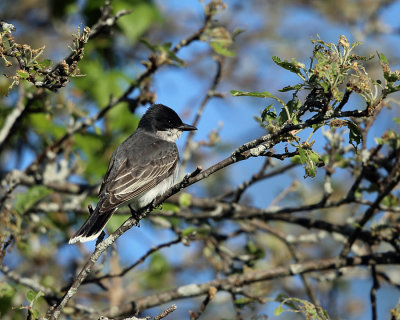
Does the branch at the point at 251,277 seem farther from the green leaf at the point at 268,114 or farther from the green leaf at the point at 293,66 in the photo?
the green leaf at the point at 293,66

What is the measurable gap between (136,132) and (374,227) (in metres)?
2.61

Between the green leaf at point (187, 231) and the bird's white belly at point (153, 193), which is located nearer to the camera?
the green leaf at point (187, 231)

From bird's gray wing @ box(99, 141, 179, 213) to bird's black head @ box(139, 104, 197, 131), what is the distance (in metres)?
0.32

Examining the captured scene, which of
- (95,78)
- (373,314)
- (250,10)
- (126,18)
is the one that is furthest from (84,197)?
(250,10)

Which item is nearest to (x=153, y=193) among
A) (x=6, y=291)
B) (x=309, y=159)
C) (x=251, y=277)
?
(x=251, y=277)

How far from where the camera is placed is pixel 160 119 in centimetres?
616

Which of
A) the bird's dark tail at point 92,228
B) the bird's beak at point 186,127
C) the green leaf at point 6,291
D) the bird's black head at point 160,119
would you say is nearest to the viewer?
the green leaf at point 6,291

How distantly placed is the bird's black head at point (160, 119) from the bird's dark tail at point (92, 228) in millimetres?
1639

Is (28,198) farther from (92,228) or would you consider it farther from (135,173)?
(135,173)

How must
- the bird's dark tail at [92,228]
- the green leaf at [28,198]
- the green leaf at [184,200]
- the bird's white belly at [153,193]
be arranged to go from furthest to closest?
the bird's white belly at [153,193] < the green leaf at [184,200] < the green leaf at [28,198] < the bird's dark tail at [92,228]

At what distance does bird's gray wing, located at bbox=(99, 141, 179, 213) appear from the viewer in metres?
4.87

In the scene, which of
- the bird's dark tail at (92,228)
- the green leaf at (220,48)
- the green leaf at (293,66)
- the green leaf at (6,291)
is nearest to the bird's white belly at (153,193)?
the bird's dark tail at (92,228)

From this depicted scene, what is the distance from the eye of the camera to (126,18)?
19.0 ft

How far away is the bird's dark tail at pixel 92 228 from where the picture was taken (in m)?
4.44
